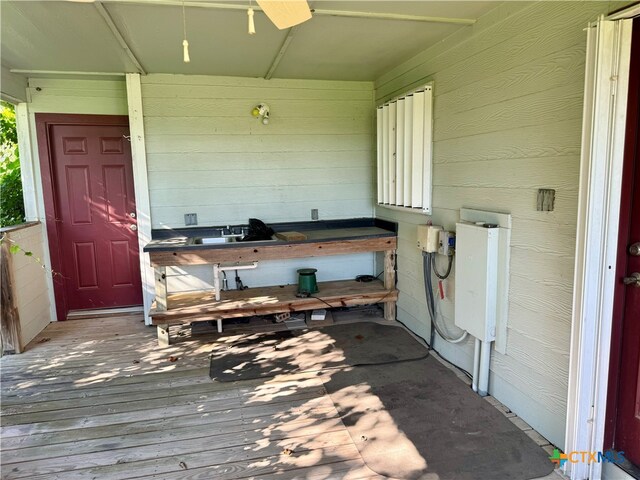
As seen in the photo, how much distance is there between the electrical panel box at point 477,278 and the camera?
2.58 m

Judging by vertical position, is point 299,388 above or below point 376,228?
below

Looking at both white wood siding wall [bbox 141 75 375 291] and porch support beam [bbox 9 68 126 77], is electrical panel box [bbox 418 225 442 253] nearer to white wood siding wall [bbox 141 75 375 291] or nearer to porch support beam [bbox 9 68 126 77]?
white wood siding wall [bbox 141 75 375 291]

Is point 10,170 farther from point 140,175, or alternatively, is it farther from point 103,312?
point 103,312

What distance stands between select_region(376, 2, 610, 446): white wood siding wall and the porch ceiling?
12.2 inches

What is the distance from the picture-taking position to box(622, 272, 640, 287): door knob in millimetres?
1877

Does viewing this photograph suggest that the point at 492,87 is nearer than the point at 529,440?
No

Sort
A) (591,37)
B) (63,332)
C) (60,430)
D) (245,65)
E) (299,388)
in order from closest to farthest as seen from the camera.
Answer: (591,37)
(60,430)
(299,388)
(245,65)
(63,332)

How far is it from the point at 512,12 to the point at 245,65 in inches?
88.9

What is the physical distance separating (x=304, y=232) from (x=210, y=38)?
205cm

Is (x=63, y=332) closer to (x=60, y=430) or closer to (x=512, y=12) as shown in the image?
(x=60, y=430)

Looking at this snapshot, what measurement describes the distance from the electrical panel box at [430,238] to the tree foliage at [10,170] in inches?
156

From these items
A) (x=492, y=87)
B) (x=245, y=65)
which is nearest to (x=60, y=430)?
(x=245, y=65)

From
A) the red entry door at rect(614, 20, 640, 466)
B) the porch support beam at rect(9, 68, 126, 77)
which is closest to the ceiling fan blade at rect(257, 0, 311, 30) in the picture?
the red entry door at rect(614, 20, 640, 466)

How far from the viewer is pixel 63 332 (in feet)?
13.5
